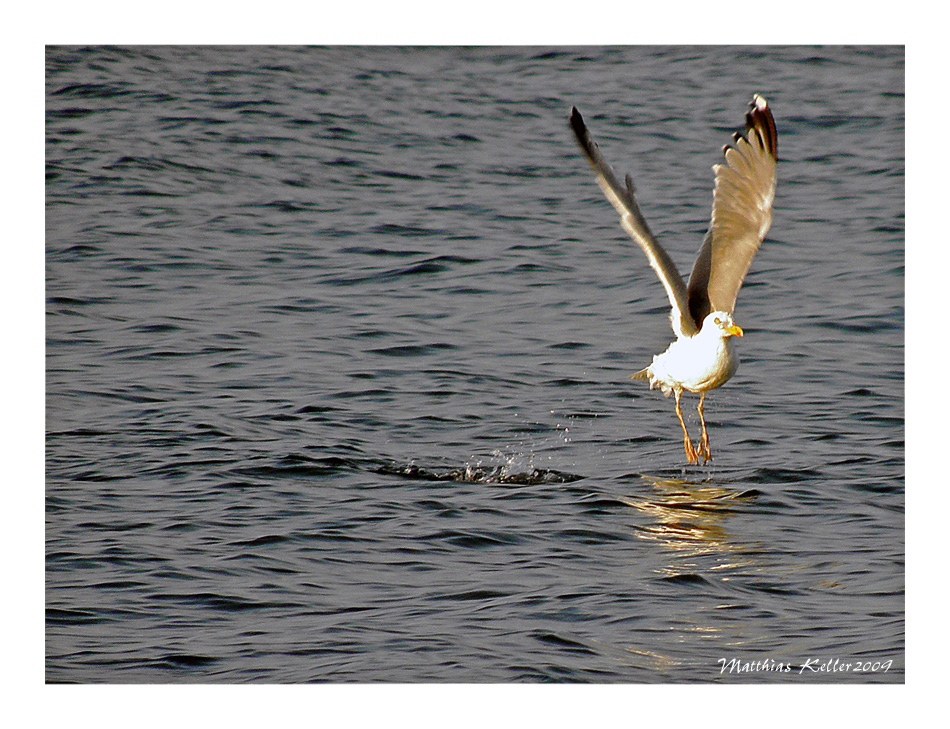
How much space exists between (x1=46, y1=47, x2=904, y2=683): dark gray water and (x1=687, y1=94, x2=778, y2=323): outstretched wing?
1.27 feet

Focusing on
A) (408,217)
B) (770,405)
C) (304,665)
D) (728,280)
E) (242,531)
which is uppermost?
(408,217)

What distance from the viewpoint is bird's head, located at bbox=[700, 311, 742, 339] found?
15.4 ft

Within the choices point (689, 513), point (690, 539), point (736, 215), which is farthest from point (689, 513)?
point (736, 215)

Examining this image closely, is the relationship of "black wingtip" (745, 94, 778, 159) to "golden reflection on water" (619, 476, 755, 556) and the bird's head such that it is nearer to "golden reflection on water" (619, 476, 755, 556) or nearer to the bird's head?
the bird's head

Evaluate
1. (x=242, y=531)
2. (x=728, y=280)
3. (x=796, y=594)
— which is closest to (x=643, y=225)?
(x=728, y=280)

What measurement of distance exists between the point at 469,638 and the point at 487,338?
201 centimetres

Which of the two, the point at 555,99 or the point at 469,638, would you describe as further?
the point at 555,99

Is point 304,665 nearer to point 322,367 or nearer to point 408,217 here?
point 322,367

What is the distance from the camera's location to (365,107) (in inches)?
223

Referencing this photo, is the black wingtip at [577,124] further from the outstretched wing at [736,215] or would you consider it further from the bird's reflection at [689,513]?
the bird's reflection at [689,513]

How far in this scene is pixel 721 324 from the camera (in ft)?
15.5

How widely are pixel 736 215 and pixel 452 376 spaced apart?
4.65ft

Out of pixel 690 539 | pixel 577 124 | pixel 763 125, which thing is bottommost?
pixel 690 539

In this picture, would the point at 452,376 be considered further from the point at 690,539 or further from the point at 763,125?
the point at 763,125
